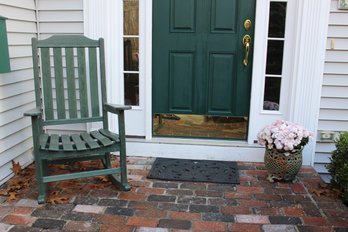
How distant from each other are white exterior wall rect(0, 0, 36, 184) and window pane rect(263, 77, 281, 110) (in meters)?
2.09

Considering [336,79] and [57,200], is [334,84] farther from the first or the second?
[57,200]

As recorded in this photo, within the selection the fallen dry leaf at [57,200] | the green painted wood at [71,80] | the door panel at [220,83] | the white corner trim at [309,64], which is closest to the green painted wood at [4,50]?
the green painted wood at [71,80]

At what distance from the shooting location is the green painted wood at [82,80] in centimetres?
305

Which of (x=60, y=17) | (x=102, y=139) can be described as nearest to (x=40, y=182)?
(x=102, y=139)

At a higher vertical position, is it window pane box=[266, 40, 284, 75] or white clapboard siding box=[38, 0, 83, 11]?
white clapboard siding box=[38, 0, 83, 11]

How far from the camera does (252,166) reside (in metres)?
3.30

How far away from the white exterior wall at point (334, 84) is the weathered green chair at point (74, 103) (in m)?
1.71

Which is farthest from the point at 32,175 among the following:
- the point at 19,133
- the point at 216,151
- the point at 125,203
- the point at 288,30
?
the point at 288,30

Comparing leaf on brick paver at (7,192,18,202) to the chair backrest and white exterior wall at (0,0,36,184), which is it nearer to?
white exterior wall at (0,0,36,184)

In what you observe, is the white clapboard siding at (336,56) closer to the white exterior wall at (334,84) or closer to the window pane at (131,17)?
the white exterior wall at (334,84)

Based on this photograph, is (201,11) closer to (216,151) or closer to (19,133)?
(216,151)

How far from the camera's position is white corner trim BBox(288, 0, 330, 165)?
10.0ft

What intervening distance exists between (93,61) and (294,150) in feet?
5.73

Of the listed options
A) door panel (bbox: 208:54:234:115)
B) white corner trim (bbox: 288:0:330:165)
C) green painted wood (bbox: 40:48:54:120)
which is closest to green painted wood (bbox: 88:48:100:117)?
green painted wood (bbox: 40:48:54:120)
